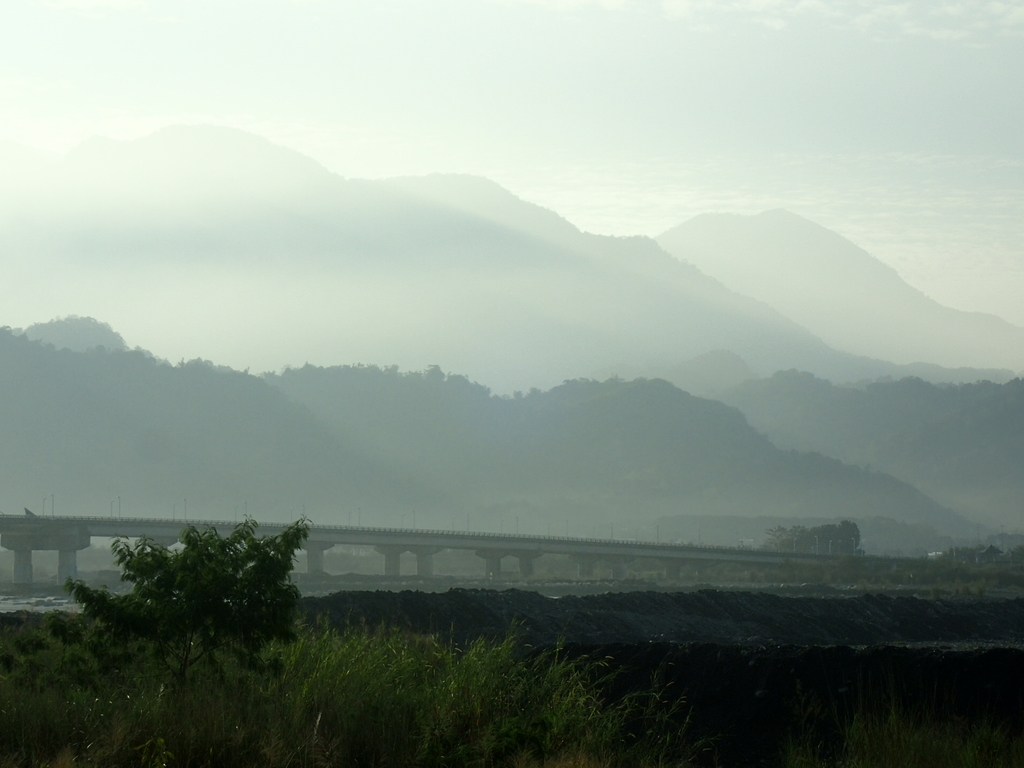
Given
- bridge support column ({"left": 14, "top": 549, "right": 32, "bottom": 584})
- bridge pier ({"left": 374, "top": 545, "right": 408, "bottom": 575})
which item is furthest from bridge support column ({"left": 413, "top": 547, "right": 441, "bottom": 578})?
bridge support column ({"left": 14, "top": 549, "right": 32, "bottom": 584})

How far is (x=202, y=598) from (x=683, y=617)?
37301 mm

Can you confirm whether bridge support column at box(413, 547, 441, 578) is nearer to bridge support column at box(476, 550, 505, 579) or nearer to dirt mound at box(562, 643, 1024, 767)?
bridge support column at box(476, 550, 505, 579)

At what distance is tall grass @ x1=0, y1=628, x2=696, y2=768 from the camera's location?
14.2 metres

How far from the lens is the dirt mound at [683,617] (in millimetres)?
39406

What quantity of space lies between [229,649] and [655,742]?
6305 millimetres

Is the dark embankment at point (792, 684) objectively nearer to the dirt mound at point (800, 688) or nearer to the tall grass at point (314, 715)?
the dirt mound at point (800, 688)

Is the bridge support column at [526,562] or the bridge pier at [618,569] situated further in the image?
the bridge support column at [526,562]

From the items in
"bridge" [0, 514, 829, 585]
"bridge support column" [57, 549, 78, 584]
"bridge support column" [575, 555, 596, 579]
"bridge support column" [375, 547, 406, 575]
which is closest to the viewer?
"bridge support column" [57, 549, 78, 584]

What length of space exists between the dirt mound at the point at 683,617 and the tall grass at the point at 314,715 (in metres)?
15.0

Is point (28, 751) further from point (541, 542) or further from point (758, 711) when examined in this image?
point (541, 542)

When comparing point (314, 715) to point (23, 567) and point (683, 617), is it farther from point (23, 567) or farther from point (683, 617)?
point (23, 567)

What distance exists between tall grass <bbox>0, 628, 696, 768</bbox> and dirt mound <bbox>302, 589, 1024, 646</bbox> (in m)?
15.0

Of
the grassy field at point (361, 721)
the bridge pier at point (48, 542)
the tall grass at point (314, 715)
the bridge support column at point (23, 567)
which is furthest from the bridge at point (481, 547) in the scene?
the tall grass at point (314, 715)

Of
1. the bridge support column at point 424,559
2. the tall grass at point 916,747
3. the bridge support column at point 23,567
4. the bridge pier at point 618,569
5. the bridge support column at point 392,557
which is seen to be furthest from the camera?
the bridge pier at point 618,569
